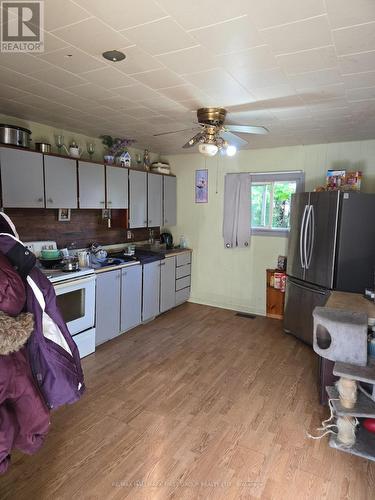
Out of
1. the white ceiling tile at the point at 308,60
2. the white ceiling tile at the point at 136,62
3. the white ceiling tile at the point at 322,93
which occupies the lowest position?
the white ceiling tile at the point at 136,62

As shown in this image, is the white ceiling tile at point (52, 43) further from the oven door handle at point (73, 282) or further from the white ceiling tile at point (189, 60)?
the oven door handle at point (73, 282)

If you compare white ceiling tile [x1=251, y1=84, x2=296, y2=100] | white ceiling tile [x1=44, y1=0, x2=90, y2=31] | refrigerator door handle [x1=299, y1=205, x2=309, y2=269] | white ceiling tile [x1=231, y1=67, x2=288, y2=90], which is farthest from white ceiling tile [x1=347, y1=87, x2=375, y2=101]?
white ceiling tile [x1=44, y1=0, x2=90, y2=31]

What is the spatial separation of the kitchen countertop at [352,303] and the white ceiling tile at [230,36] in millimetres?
1894

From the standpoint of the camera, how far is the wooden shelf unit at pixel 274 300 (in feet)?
14.5

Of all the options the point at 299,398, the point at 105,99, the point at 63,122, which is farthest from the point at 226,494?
the point at 63,122

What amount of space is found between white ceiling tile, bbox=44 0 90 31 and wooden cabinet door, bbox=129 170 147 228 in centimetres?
260

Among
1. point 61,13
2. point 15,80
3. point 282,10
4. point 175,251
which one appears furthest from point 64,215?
point 282,10

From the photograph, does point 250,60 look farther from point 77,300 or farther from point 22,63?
point 77,300

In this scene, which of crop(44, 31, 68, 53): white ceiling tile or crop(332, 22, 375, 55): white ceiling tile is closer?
crop(332, 22, 375, 55): white ceiling tile

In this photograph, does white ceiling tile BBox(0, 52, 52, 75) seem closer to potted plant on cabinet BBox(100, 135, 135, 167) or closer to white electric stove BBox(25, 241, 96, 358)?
white electric stove BBox(25, 241, 96, 358)

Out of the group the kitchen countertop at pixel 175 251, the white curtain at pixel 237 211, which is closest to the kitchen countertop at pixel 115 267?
the kitchen countertop at pixel 175 251

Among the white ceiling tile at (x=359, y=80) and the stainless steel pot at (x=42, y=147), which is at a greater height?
the white ceiling tile at (x=359, y=80)

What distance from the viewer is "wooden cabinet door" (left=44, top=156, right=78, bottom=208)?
3139 mm

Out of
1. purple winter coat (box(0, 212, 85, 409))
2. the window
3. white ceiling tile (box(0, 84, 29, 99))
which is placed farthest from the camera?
the window
